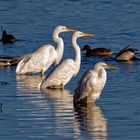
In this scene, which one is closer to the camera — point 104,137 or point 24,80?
point 104,137

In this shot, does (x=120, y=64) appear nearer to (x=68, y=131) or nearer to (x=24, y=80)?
(x=24, y=80)

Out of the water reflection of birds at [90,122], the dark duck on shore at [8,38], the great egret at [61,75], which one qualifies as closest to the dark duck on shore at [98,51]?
the dark duck on shore at [8,38]

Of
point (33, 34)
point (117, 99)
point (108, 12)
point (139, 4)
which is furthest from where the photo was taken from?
point (139, 4)

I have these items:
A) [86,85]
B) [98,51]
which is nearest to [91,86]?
[86,85]

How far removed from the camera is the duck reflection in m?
19.0

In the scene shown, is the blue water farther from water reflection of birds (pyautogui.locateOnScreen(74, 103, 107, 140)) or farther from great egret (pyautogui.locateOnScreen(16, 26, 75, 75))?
great egret (pyautogui.locateOnScreen(16, 26, 75, 75))

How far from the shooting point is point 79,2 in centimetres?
4072

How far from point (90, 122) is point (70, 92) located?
381cm

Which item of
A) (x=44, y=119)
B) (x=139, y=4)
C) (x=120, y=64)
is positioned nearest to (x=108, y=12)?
(x=139, y=4)

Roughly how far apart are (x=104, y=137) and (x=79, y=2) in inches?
1085

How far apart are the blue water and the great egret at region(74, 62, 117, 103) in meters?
0.19

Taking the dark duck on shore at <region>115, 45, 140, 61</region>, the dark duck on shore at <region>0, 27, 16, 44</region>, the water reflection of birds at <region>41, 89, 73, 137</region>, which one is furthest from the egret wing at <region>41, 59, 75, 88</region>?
the dark duck on shore at <region>0, 27, 16, 44</region>

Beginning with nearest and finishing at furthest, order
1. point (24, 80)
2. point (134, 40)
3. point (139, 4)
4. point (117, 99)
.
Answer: point (117, 99)
point (24, 80)
point (134, 40)
point (139, 4)

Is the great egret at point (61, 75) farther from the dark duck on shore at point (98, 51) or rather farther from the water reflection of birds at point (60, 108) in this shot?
the dark duck on shore at point (98, 51)
